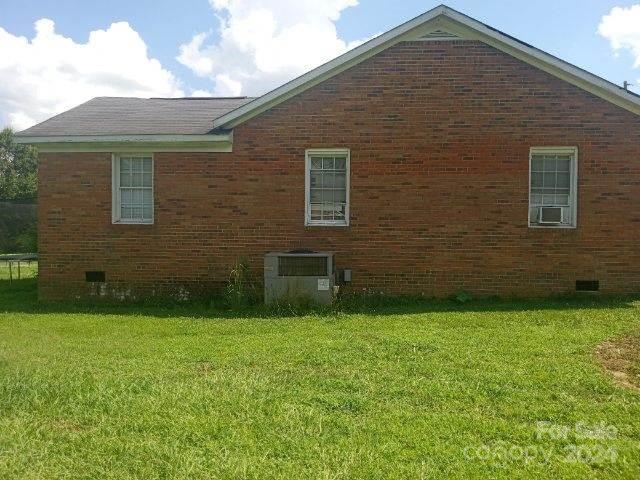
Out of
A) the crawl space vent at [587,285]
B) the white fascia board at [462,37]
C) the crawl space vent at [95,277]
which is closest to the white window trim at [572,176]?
the crawl space vent at [587,285]

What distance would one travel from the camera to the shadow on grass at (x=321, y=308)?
9039 mm

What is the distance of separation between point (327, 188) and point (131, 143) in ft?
13.3

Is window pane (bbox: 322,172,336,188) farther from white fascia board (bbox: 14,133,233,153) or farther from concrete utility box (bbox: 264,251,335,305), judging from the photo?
white fascia board (bbox: 14,133,233,153)

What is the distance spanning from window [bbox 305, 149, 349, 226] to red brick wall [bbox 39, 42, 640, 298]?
0.24 metres

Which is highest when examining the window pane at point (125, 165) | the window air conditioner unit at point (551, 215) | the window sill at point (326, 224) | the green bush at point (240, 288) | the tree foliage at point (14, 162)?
the tree foliage at point (14, 162)

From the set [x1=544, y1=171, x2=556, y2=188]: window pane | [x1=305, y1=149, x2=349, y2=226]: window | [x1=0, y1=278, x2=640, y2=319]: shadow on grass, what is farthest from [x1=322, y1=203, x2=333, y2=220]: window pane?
[x1=544, y1=171, x2=556, y2=188]: window pane


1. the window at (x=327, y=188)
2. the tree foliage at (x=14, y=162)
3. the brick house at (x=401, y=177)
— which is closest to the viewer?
the brick house at (x=401, y=177)

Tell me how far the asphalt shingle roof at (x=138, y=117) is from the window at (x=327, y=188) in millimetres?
2294

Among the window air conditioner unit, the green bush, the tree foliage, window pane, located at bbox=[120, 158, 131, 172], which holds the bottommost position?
the green bush

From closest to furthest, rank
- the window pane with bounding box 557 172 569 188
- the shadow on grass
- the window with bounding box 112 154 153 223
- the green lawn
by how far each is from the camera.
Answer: the green lawn → the shadow on grass → the window pane with bounding box 557 172 569 188 → the window with bounding box 112 154 153 223

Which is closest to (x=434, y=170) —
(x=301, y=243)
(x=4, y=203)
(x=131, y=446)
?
(x=301, y=243)

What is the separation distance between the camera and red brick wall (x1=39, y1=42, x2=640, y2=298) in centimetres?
1004

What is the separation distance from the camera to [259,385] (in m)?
4.79

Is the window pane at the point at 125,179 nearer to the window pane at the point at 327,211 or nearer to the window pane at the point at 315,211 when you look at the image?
the window pane at the point at 315,211
